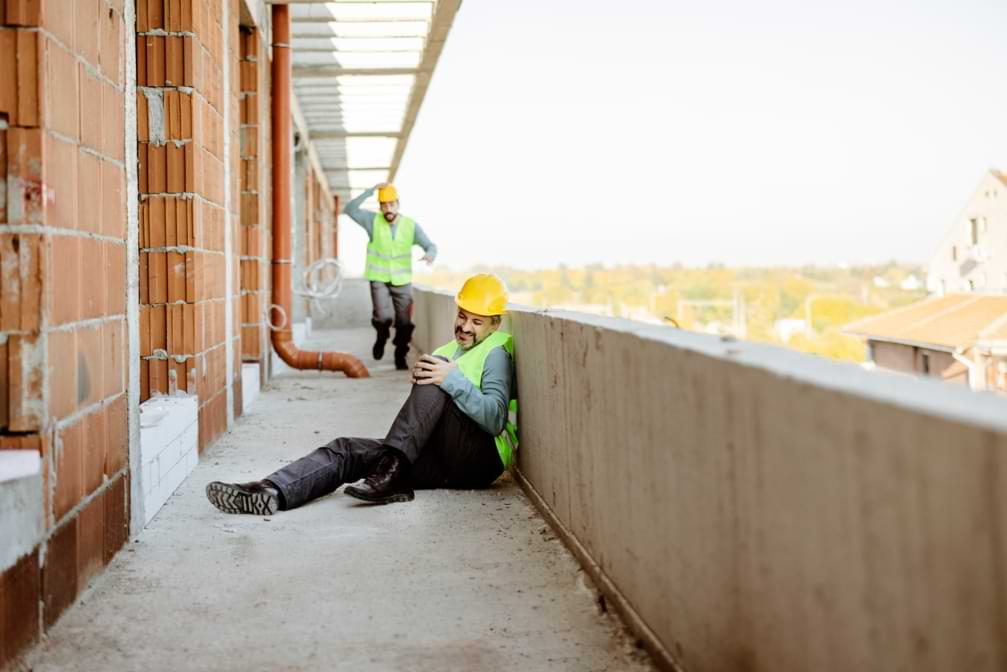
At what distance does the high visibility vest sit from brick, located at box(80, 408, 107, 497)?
7.50m

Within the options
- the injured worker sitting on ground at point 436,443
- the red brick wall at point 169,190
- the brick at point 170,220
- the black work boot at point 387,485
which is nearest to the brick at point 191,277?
the red brick wall at point 169,190

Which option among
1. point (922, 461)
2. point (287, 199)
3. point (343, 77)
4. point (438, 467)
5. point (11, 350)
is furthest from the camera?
point (343, 77)

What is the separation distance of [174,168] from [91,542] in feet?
9.01

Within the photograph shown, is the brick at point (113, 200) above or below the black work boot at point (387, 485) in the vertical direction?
above

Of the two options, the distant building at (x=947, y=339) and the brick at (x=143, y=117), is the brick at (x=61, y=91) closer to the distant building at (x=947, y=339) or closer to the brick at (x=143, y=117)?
the brick at (x=143, y=117)

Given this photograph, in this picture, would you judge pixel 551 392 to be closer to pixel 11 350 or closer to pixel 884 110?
pixel 11 350

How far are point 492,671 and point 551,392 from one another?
5.46 ft

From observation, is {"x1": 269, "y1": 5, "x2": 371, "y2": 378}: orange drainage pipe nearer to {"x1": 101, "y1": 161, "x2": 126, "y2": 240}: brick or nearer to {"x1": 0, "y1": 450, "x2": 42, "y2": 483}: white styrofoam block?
{"x1": 101, "y1": 161, "x2": 126, "y2": 240}: brick

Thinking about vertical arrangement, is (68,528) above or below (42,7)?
below

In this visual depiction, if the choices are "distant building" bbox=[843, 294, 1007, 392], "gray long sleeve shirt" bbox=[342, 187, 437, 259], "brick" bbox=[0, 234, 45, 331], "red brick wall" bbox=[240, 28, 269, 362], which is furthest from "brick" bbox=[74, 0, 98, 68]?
"distant building" bbox=[843, 294, 1007, 392]

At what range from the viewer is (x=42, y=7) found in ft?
9.99

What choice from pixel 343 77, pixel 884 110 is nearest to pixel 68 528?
pixel 343 77

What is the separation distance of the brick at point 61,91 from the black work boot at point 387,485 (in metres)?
2.05

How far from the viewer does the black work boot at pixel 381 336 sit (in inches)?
468
